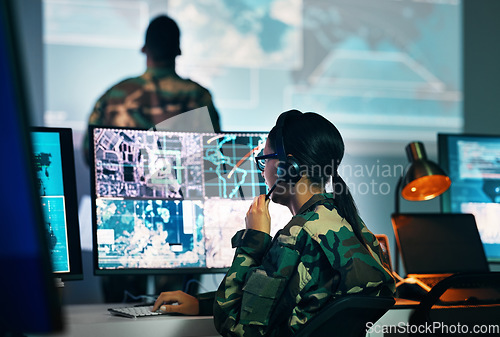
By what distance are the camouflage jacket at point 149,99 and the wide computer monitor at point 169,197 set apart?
65 centimetres

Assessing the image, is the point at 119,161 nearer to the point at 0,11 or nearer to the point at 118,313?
the point at 118,313

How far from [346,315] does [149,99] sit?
5.44 feet

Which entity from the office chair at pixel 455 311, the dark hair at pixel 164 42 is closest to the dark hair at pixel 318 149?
the office chair at pixel 455 311

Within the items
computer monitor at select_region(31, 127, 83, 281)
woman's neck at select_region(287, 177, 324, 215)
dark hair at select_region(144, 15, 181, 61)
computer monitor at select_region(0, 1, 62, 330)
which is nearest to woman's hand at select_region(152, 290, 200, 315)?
computer monitor at select_region(31, 127, 83, 281)

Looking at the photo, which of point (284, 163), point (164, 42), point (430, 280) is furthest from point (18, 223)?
point (164, 42)

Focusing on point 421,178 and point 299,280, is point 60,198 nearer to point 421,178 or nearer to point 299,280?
point 299,280

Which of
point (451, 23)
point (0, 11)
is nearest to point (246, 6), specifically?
point (451, 23)

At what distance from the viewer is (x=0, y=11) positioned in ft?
1.31

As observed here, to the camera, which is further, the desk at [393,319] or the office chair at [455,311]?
the desk at [393,319]

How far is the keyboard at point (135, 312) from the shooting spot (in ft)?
4.60

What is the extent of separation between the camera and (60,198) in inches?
60.3

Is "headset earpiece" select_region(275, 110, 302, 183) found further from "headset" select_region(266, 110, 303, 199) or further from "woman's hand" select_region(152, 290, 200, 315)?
"woman's hand" select_region(152, 290, 200, 315)

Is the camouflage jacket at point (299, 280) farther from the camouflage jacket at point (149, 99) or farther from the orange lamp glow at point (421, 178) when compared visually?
the camouflage jacket at point (149, 99)

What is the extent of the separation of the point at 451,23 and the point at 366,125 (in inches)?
31.0
